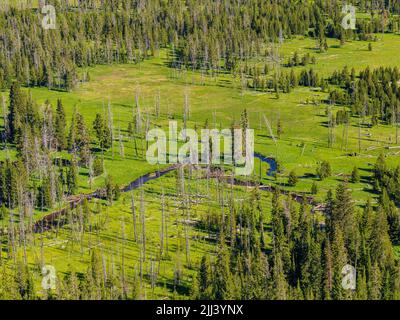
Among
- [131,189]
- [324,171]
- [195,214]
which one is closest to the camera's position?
[195,214]

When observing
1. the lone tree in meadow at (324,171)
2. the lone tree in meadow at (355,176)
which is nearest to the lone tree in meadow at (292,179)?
the lone tree in meadow at (324,171)

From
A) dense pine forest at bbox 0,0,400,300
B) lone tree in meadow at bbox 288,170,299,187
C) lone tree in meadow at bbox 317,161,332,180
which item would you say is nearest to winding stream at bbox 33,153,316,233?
dense pine forest at bbox 0,0,400,300

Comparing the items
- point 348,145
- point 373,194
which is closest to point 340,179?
point 373,194

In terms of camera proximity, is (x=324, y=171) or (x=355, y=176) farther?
(x=324, y=171)

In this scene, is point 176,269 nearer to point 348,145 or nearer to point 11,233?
point 11,233

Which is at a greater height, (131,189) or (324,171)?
(324,171)

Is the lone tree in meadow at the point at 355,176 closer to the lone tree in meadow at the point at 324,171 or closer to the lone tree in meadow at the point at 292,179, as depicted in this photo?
the lone tree in meadow at the point at 324,171

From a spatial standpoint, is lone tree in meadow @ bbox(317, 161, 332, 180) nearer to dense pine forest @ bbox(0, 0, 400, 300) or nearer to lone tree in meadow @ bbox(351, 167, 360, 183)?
dense pine forest @ bbox(0, 0, 400, 300)

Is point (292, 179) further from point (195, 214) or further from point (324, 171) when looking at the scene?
point (195, 214)

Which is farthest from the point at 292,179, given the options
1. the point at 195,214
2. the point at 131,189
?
the point at 131,189

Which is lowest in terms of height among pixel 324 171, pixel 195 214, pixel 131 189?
pixel 195 214
